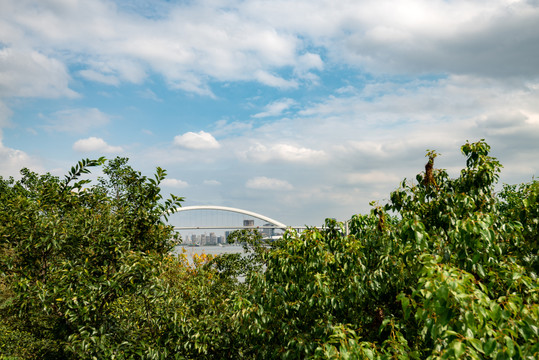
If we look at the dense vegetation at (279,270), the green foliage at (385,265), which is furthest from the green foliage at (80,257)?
the green foliage at (385,265)

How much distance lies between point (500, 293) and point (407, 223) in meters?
1.93

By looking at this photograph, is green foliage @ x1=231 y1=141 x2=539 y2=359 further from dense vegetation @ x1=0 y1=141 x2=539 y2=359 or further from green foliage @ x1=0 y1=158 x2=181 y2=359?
green foliage @ x1=0 y1=158 x2=181 y2=359

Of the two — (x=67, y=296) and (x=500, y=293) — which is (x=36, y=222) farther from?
(x=500, y=293)

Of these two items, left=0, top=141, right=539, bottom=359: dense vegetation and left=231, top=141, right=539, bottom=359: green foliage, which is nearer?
left=231, top=141, right=539, bottom=359: green foliage

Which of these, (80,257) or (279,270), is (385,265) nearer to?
(279,270)

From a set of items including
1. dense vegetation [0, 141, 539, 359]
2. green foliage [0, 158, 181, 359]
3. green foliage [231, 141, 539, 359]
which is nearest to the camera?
green foliage [231, 141, 539, 359]

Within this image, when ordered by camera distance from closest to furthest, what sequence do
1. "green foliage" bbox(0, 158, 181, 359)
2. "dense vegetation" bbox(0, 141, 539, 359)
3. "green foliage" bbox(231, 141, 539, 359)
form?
"green foliage" bbox(231, 141, 539, 359) < "dense vegetation" bbox(0, 141, 539, 359) < "green foliage" bbox(0, 158, 181, 359)

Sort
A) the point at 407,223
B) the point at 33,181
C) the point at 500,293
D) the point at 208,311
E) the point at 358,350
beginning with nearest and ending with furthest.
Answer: the point at 358,350 → the point at 407,223 → the point at 500,293 → the point at 208,311 → the point at 33,181

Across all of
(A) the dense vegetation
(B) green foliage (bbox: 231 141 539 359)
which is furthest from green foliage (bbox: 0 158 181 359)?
(B) green foliage (bbox: 231 141 539 359)

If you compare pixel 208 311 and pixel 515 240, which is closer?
pixel 515 240

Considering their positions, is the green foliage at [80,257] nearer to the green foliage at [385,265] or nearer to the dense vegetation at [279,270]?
the dense vegetation at [279,270]

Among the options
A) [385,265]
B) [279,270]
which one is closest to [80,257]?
[279,270]

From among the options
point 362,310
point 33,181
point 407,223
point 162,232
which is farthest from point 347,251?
point 33,181

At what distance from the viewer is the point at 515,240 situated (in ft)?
17.8
